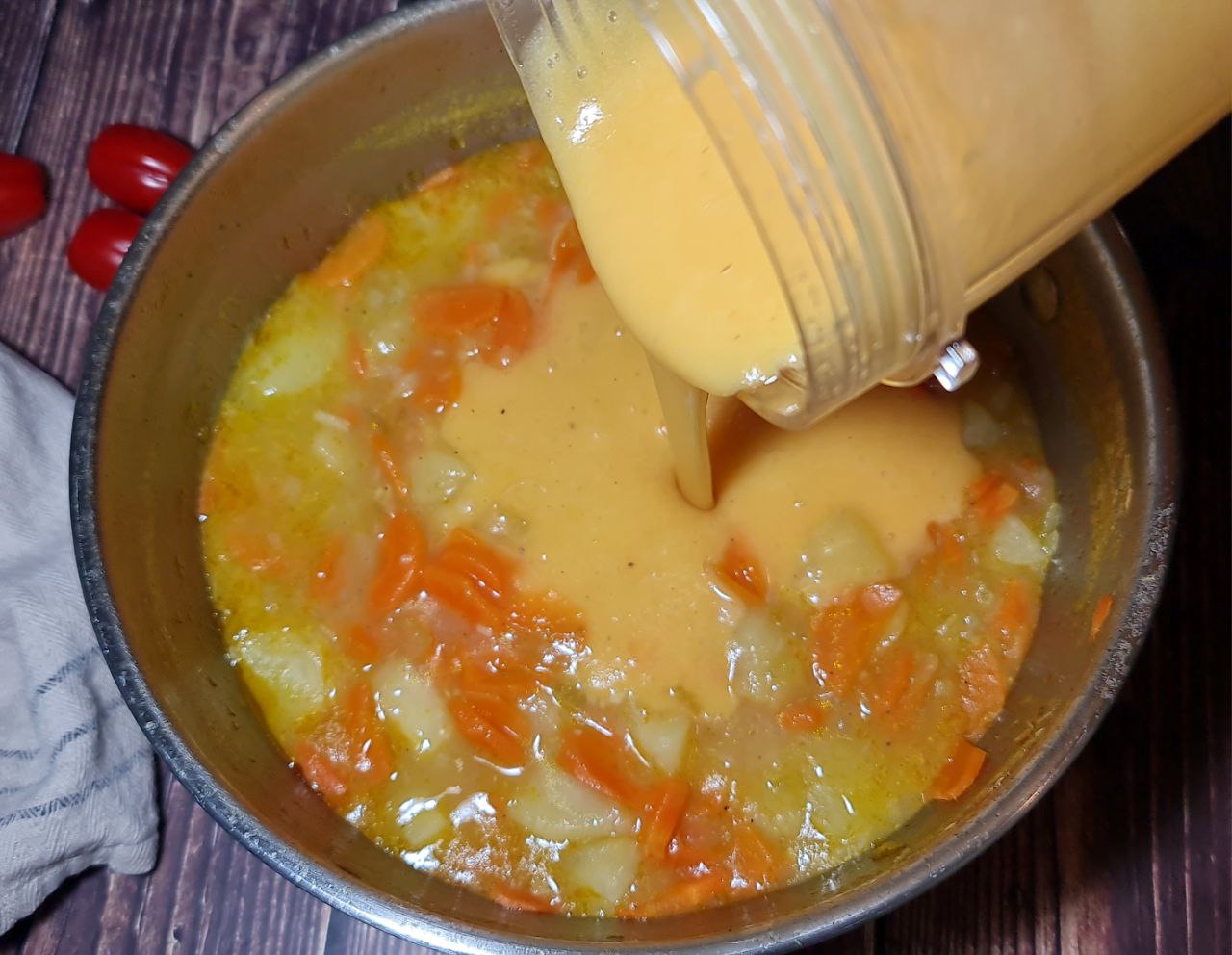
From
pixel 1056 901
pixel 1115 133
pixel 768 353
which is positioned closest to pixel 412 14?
pixel 768 353

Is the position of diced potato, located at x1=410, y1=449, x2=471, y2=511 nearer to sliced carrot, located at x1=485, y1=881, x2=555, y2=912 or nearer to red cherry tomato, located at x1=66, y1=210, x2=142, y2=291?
sliced carrot, located at x1=485, y1=881, x2=555, y2=912

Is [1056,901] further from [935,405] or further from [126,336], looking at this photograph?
[126,336]

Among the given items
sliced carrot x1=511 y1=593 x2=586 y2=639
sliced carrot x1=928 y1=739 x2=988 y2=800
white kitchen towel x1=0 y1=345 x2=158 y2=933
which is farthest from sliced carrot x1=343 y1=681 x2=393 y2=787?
sliced carrot x1=928 y1=739 x2=988 y2=800

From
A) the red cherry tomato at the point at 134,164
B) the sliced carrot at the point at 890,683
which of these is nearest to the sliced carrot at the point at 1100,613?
the sliced carrot at the point at 890,683

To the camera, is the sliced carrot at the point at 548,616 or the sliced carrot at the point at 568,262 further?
the sliced carrot at the point at 568,262

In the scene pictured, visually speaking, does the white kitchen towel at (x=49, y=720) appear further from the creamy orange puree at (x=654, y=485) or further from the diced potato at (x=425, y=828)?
the creamy orange puree at (x=654, y=485)
